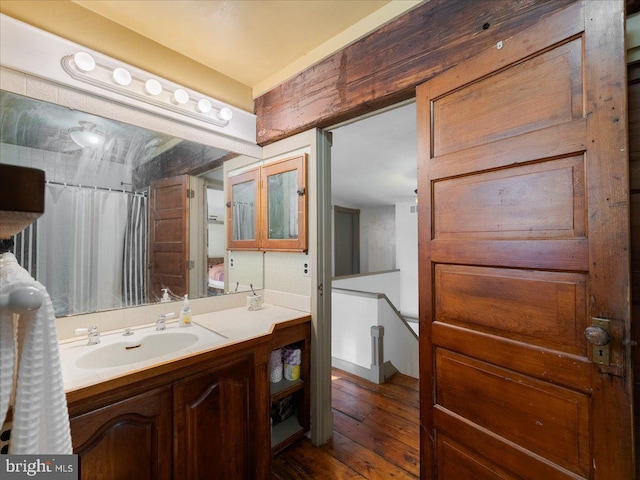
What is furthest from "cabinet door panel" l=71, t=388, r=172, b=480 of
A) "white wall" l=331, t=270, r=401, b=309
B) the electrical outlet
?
"white wall" l=331, t=270, r=401, b=309

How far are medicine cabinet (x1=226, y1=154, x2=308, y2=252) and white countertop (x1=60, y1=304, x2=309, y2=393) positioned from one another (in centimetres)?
44

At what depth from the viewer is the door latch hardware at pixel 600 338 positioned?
0.70 meters

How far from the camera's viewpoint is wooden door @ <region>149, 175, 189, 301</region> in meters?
1.56

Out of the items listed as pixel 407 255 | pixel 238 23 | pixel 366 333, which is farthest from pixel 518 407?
pixel 407 255

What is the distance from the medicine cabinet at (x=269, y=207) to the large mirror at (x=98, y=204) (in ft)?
0.87

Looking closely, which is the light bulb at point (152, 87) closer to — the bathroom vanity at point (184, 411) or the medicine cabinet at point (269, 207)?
the medicine cabinet at point (269, 207)

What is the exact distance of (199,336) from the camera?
4.54 ft

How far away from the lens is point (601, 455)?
2.36 feet

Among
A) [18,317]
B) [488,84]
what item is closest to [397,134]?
[488,84]

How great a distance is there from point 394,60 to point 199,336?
1.62 m

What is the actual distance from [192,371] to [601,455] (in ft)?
4.34

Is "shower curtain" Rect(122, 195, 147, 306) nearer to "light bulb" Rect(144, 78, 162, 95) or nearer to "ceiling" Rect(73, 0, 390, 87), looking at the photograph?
"light bulb" Rect(144, 78, 162, 95)

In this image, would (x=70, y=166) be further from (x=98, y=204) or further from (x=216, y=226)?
(x=216, y=226)

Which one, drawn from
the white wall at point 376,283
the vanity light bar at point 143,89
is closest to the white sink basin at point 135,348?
the vanity light bar at point 143,89
